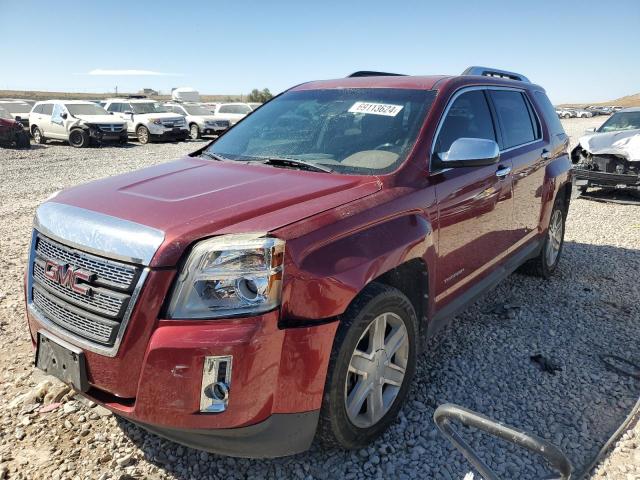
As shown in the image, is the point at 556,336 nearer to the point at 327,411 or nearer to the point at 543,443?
the point at 327,411

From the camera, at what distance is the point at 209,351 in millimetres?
1895

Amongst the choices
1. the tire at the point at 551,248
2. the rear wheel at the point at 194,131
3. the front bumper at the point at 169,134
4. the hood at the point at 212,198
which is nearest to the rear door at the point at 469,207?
the hood at the point at 212,198

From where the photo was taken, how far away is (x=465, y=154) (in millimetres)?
2871

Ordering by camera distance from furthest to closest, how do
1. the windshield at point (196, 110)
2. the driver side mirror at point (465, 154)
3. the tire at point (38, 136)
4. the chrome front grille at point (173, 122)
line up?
the windshield at point (196, 110) → the chrome front grille at point (173, 122) → the tire at point (38, 136) → the driver side mirror at point (465, 154)

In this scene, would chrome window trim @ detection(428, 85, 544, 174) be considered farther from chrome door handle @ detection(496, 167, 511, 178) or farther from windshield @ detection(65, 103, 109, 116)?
windshield @ detection(65, 103, 109, 116)

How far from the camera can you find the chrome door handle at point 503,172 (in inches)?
143

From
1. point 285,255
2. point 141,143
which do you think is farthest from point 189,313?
point 141,143

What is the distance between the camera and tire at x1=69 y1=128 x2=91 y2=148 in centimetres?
1903

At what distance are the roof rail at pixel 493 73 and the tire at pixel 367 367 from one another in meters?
2.29

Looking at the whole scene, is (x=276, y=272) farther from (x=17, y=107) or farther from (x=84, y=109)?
(x=17, y=107)

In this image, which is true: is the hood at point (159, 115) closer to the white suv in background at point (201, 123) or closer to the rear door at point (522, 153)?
the white suv in background at point (201, 123)

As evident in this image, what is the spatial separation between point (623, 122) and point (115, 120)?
56.5ft

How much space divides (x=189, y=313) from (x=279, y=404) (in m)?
0.52

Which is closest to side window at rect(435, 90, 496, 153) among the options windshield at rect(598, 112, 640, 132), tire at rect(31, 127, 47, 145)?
windshield at rect(598, 112, 640, 132)
